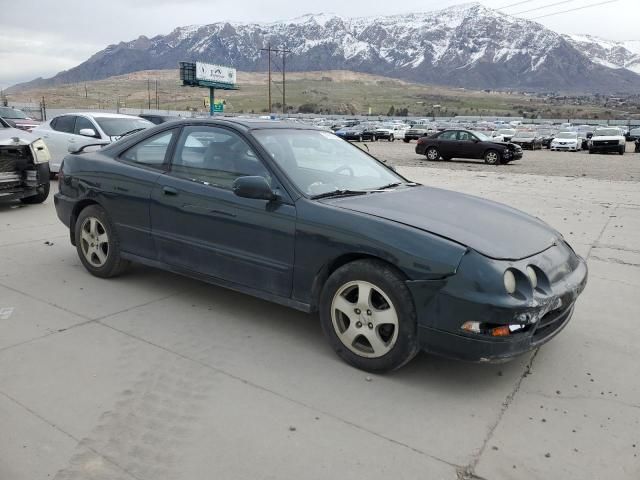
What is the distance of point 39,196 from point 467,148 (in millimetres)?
18656

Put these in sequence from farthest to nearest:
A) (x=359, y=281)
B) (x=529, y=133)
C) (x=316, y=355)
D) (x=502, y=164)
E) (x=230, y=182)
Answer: (x=529, y=133) → (x=502, y=164) → (x=230, y=182) → (x=316, y=355) → (x=359, y=281)

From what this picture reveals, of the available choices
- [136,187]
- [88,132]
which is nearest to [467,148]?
[88,132]

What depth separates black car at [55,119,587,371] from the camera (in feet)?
10.5

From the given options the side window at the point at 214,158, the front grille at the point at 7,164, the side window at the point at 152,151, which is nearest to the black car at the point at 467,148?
the front grille at the point at 7,164

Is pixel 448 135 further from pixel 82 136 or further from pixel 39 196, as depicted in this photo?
pixel 39 196

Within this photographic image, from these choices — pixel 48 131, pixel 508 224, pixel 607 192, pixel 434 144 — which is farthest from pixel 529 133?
pixel 508 224

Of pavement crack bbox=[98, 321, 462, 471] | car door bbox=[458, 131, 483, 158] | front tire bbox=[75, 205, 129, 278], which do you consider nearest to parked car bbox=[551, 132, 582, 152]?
car door bbox=[458, 131, 483, 158]

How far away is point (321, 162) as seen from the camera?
4449 mm

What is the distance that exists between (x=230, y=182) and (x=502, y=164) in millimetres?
20926

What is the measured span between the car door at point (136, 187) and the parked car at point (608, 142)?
32700 millimetres

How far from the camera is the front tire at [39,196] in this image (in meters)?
8.84

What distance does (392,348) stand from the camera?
3.38 metres

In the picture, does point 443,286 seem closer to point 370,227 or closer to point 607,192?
point 370,227

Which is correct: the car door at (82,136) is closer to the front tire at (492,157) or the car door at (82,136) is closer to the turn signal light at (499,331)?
the turn signal light at (499,331)
